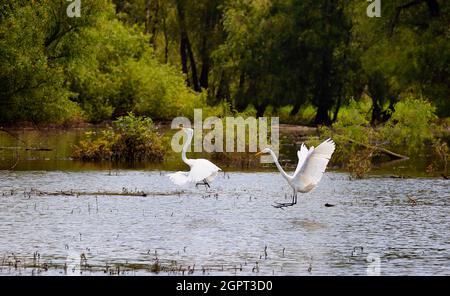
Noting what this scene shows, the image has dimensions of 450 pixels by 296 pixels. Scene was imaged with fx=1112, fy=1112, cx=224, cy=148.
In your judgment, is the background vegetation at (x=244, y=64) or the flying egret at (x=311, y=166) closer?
the flying egret at (x=311, y=166)

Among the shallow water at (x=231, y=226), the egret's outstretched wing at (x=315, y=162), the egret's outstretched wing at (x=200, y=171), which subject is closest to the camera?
the shallow water at (x=231, y=226)

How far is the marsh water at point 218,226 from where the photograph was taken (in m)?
17.8

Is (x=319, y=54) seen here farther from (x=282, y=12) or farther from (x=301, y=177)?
(x=301, y=177)

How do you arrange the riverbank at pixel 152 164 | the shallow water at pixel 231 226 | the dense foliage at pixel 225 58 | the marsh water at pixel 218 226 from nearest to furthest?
1. the marsh water at pixel 218 226
2. the shallow water at pixel 231 226
3. the riverbank at pixel 152 164
4. the dense foliage at pixel 225 58

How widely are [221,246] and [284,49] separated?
48.3 metres

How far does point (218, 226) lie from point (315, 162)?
3.09m

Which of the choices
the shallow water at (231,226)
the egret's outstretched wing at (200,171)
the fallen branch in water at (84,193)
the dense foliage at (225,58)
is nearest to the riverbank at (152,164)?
the dense foliage at (225,58)

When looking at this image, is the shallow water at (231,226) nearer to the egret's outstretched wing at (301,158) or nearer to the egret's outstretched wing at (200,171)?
the egret's outstretched wing at (200,171)

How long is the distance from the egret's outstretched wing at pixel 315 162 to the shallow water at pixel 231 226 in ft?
2.68

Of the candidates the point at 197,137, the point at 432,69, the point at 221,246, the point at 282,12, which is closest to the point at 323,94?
the point at 282,12

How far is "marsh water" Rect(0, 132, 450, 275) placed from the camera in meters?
17.8

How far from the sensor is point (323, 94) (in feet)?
221

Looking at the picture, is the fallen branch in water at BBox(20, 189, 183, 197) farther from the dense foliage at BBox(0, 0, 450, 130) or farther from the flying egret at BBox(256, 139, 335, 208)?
the dense foliage at BBox(0, 0, 450, 130)

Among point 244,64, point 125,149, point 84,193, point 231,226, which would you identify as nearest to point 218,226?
point 231,226
